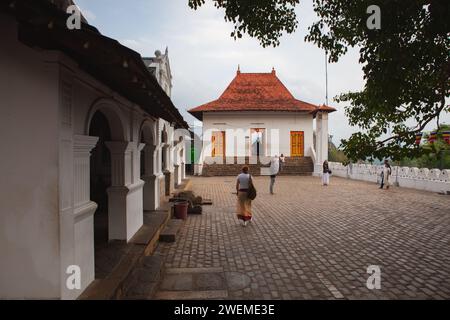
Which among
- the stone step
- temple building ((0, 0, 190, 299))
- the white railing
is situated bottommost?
the stone step

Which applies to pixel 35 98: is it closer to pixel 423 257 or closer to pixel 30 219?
pixel 30 219

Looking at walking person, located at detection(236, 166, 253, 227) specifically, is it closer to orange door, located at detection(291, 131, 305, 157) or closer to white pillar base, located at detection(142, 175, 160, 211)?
white pillar base, located at detection(142, 175, 160, 211)

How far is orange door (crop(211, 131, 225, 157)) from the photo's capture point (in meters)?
25.3

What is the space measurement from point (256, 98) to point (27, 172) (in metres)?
24.4

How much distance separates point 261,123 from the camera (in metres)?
25.2

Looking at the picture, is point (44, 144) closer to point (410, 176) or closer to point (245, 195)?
point (245, 195)

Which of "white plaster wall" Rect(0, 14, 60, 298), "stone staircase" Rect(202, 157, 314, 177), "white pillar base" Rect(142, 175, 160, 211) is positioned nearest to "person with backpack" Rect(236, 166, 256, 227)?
"white pillar base" Rect(142, 175, 160, 211)

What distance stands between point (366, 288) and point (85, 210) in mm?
4054

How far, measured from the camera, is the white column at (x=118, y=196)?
5508 mm

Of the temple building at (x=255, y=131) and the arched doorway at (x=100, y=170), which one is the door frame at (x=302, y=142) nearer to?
the temple building at (x=255, y=131)

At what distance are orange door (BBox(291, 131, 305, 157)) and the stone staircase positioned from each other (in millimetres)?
910

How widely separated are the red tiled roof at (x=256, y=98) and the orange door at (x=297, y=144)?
83.4 inches

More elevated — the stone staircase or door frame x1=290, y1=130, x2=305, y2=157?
door frame x1=290, y1=130, x2=305, y2=157
